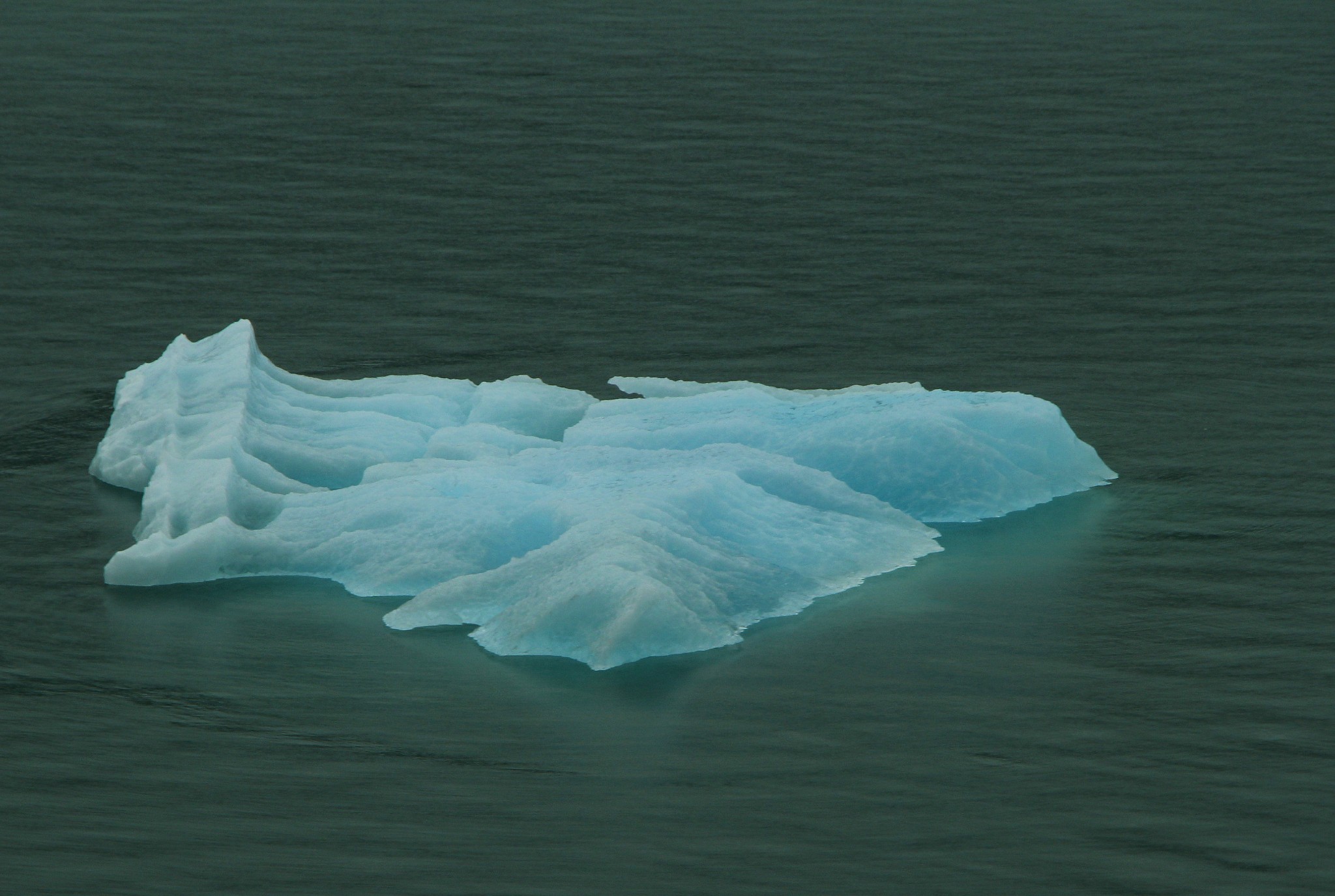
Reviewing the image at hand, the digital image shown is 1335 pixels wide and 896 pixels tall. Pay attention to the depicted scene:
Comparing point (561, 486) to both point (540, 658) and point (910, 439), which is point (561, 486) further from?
point (910, 439)

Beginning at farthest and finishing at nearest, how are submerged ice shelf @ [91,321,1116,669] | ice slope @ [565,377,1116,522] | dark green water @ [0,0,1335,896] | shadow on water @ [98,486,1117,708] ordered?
ice slope @ [565,377,1116,522], submerged ice shelf @ [91,321,1116,669], shadow on water @ [98,486,1117,708], dark green water @ [0,0,1335,896]

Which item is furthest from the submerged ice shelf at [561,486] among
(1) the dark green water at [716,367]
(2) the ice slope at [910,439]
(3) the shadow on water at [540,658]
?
(1) the dark green water at [716,367]

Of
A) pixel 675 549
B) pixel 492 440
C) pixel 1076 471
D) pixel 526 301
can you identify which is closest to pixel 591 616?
pixel 675 549

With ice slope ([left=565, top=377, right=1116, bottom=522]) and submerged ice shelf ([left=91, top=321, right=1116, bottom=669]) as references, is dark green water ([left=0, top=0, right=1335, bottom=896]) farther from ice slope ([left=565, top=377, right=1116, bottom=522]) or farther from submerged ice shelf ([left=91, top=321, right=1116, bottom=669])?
ice slope ([left=565, top=377, right=1116, bottom=522])

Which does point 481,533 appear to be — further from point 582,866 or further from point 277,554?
point 582,866

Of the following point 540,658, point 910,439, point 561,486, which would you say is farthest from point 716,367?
point 540,658

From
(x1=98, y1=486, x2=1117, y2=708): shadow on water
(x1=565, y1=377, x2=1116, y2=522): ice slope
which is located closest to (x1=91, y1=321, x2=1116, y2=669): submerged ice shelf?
(x1=565, y1=377, x2=1116, y2=522): ice slope
